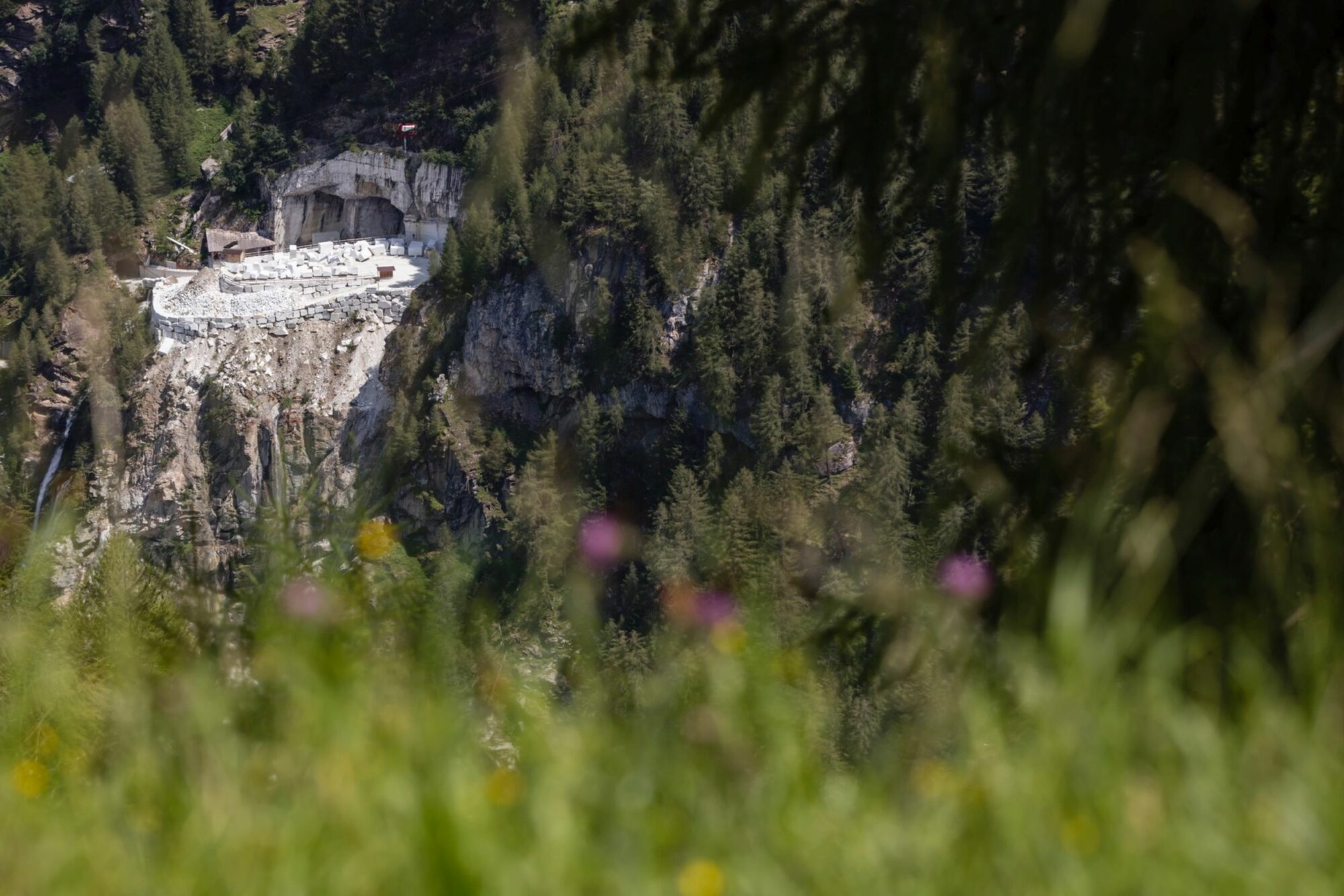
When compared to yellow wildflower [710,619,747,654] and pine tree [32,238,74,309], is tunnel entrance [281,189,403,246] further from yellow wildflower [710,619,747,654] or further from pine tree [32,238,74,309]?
yellow wildflower [710,619,747,654]

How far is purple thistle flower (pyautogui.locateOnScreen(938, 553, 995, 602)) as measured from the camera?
128 inches

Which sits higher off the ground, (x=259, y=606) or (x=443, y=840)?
(x=443, y=840)

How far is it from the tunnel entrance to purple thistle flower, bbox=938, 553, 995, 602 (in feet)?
130

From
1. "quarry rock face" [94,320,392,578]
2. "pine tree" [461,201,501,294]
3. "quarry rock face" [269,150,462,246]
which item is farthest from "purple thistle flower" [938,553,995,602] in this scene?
"quarry rock face" [269,150,462,246]

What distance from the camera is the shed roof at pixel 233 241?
40.1 meters

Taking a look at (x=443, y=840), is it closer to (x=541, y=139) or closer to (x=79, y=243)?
(x=541, y=139)

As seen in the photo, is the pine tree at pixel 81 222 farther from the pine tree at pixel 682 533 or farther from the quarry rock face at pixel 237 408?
the pine tree at pixel 682 533

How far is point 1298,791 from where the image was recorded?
158 centimetres

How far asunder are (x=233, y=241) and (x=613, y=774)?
135 ft

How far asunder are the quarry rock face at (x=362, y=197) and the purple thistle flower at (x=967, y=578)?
36.3 metres

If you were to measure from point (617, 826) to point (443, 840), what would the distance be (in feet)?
0.91

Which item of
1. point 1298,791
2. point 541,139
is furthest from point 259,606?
point 541,139

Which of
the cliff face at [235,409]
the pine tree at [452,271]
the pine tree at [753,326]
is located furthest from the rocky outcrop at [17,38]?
the pine tree at [753,326]

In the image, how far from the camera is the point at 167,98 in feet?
162
